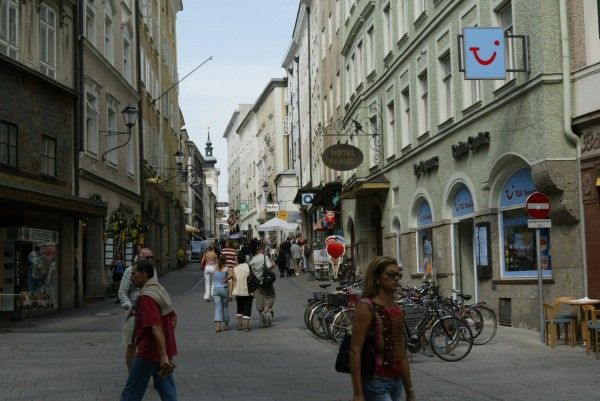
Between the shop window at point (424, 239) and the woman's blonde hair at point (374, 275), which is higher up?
the shop window at point (424, 239)

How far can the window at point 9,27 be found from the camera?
66.1 ft

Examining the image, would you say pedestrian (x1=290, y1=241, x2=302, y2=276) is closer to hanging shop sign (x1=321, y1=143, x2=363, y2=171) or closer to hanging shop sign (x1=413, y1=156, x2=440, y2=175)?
hanging shop sign (x1=321, y1=143, x2=363, y2=171)

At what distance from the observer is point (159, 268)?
4169 centimetres

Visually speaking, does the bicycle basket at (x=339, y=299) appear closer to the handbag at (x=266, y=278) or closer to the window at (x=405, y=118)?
the handbag at (x=266, y=278)

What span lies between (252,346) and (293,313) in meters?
6.67

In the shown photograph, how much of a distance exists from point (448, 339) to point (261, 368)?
289 centimetres

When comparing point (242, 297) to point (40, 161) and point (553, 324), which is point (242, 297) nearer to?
point (553, 324)

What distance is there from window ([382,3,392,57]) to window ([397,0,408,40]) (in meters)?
1.40

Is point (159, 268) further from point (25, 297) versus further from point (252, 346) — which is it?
point (252, 346)

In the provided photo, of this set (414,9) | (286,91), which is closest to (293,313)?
(414,9)

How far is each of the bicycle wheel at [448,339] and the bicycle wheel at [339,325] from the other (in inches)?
96.7

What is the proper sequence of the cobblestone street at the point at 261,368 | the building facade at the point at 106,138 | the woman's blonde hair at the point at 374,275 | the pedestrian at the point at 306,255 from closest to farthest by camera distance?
the woman's blonde hair at the point at 374,275, the cobblestone street at the point at 261,368, the building facade at the point at 106,138, the pedestrian at the point at 306,255

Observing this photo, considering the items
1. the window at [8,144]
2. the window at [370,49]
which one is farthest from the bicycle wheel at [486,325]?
the window at [370,49]

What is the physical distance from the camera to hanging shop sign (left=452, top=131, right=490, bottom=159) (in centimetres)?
1812
